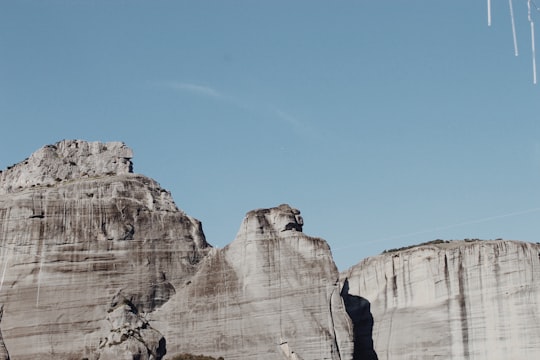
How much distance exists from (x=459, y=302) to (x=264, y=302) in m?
18.1

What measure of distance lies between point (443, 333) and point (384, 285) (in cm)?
957

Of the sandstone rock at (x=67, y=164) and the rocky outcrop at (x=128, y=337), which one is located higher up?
the sandstone rock at (x=67, y=164)

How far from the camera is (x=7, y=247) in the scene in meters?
104

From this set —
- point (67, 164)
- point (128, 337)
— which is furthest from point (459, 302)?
point (67, 164)

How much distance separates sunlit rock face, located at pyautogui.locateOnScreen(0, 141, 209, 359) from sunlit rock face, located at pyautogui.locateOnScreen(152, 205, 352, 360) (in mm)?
2934

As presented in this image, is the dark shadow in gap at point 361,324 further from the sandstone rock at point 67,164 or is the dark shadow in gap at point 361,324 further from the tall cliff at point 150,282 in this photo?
the sandstone rock at point 67,164

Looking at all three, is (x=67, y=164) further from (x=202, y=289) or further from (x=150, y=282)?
(x=202, y=289)

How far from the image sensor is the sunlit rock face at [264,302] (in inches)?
3885

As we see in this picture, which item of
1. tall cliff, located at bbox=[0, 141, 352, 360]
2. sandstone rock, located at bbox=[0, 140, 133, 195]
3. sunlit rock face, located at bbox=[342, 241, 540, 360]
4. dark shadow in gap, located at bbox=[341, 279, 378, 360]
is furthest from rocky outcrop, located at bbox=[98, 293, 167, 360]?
sunlit rock face, located at bbox=[342, 241, 540, 360]

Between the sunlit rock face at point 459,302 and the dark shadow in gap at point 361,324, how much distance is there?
810 millimetres

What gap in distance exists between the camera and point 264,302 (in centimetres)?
10025

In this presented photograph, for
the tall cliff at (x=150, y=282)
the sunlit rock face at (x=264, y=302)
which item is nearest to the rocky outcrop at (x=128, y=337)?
the tall cliff at (x=150, y=282)

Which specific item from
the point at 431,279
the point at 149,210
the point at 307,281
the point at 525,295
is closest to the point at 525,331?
the point at 525,295

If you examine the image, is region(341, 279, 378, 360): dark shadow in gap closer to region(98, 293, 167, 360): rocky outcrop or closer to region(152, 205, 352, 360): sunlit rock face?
region(152, 205, 352, 360): sunlit rock face
